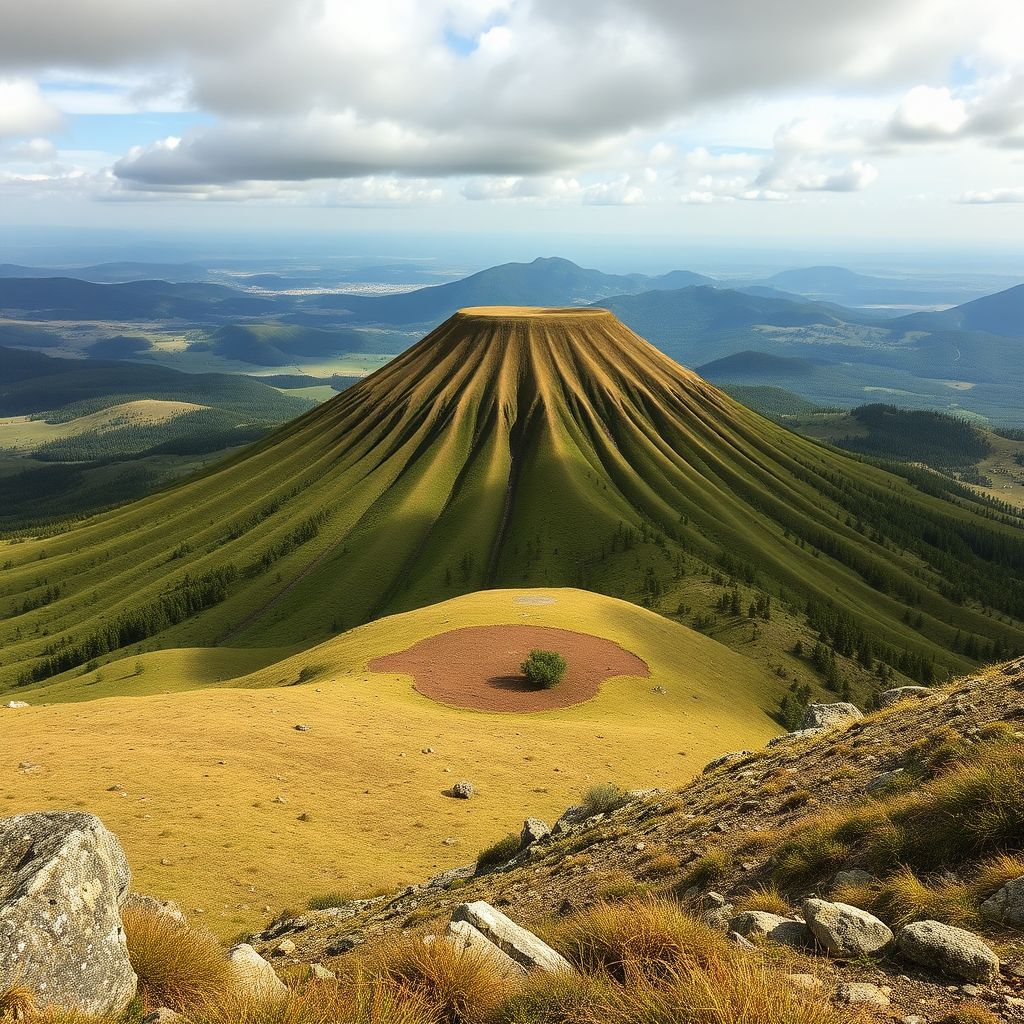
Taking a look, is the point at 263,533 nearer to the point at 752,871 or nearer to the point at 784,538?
the point at 784,538

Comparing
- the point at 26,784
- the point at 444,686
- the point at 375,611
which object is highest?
the point at 26,784

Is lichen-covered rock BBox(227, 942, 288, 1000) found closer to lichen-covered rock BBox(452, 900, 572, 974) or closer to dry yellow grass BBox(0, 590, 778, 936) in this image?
lichen-covered rock BBox(452, 900, 572, 974)

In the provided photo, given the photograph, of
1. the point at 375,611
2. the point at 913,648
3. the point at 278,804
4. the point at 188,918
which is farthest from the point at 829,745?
the point at 913,648

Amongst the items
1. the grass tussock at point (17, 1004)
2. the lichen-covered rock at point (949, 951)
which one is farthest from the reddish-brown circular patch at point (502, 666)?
the grass tussock at point (17, 1004)

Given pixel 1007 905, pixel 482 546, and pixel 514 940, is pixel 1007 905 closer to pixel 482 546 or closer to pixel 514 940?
pixel 514 940

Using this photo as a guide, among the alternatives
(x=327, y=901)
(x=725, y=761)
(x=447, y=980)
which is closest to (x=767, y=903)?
(x=447, y=980)

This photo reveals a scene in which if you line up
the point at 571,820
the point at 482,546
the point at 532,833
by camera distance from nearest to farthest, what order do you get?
the point at 532,833, the point at 571,820, the point at 482,546

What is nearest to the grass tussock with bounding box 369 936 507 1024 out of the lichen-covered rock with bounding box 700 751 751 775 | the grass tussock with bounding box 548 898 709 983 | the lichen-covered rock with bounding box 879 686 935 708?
the grass tussock with bounding box 548 898 709 983
